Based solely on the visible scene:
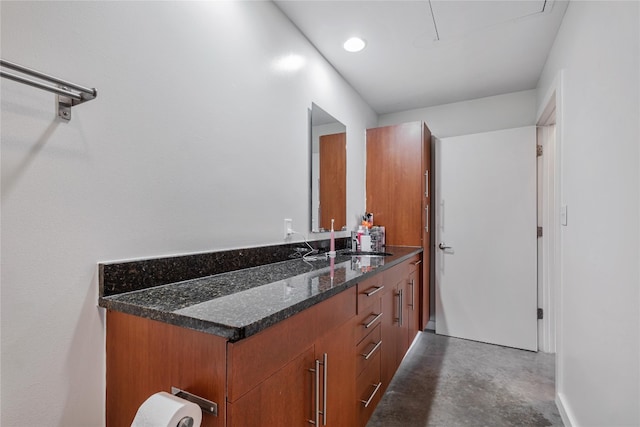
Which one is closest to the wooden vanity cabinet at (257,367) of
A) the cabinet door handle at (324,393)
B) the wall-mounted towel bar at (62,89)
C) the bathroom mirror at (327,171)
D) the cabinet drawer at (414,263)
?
the cabinet door handle at (324,393)

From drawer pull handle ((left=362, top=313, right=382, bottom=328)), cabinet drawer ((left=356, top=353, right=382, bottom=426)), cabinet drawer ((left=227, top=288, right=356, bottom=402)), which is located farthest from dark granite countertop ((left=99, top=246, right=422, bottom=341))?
cabinet drawer ((left=356, top=353, right=382, bottom=426))

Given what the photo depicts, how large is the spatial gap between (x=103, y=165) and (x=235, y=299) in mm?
618

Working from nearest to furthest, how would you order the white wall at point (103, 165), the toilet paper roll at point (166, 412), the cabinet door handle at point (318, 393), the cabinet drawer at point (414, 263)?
1. the toilet paper roll at point (166, 412)
2. the white wall at point (103, 165)
3. the cabinet door handle at point (318, 393)
4. the cabinet drawer at point (414, 263)

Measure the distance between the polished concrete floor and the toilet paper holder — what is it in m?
1.36

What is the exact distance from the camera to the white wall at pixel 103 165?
812mm

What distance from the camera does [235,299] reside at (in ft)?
3.13

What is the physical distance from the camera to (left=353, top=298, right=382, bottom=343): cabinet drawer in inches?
56.9

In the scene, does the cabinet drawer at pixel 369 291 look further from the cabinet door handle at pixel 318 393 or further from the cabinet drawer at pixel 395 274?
the cabinet door handle at pixel 318 393

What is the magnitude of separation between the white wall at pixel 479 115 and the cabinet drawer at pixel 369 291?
91.4 inches

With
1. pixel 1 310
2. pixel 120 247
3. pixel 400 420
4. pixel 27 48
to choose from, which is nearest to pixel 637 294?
pixel 400 420

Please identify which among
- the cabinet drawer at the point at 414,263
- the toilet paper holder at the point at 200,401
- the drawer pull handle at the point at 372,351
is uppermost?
the cabinet drawer at the point at 414,263

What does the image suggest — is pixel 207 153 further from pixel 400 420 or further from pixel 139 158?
pixel 400 420

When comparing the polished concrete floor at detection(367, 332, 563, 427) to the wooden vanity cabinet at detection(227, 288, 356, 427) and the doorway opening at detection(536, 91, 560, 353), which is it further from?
the wooden vanity cabinet at detection(227, 288, 356, 427)

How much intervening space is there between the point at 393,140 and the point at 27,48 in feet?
8.86
